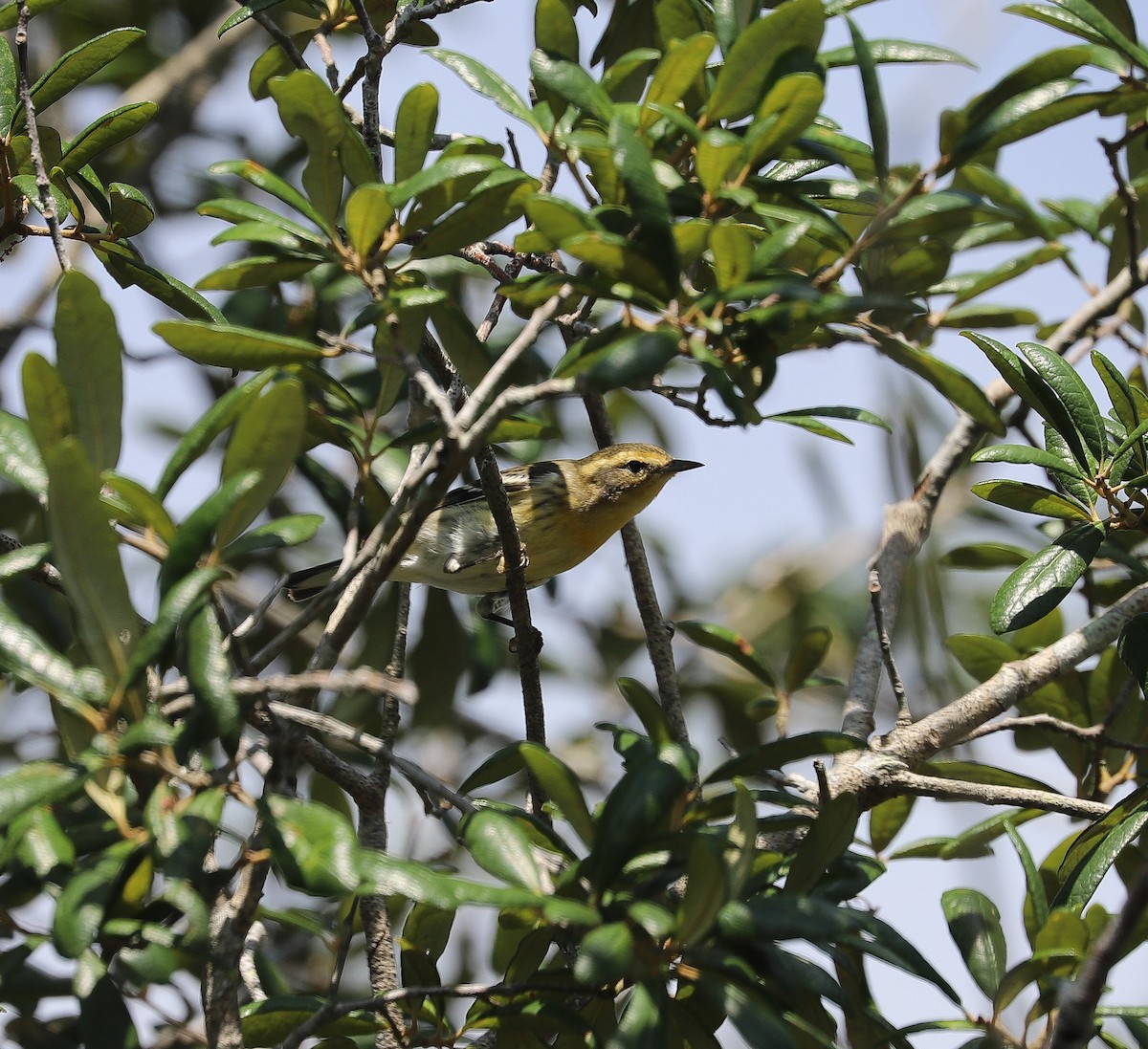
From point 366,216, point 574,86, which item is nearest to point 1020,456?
point 574,86

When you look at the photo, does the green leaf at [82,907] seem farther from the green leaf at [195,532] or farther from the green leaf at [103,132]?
the green leaf at [103,132]

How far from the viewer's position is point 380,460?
404 centimetres

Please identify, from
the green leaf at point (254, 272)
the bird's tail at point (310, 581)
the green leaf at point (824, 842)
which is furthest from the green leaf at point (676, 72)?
the bird's tail at point (310, 581)

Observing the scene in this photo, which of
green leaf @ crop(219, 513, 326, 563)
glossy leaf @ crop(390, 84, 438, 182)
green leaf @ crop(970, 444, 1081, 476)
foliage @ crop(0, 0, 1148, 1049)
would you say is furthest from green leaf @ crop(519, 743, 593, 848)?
green leaf @ crop(970, 444, 1081, 476)

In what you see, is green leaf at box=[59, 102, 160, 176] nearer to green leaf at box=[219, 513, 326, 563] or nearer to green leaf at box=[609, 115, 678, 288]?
green leaf at box=[219, 513, 326, 563]

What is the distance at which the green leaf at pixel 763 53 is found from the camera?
201 centimetres

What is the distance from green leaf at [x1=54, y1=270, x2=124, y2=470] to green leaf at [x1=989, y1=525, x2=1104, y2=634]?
1.74 m

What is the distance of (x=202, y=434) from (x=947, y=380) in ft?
3.97

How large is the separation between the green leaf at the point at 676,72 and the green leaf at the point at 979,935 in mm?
1582

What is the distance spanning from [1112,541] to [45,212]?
265 centimetres

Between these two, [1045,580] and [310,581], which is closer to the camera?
[1045,580]

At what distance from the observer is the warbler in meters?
5.29

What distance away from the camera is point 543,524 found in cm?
560

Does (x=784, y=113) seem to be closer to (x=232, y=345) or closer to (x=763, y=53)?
(x=763, y=53)
